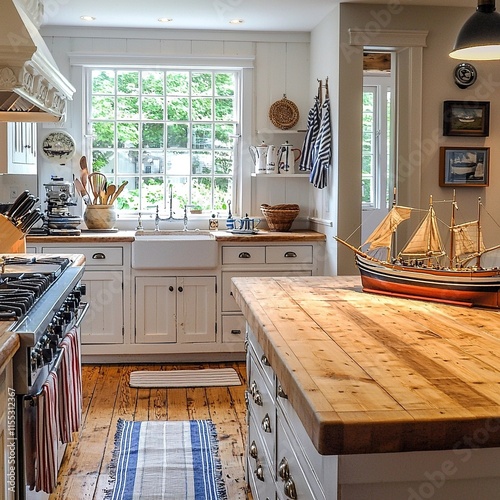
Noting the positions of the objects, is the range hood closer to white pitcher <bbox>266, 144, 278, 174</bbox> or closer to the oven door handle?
the oven door handle

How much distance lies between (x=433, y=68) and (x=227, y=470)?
319 cm

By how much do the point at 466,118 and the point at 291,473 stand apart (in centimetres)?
378

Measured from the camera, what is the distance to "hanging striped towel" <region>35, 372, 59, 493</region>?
2098 millimetres

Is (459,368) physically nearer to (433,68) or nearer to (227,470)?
(227,470)

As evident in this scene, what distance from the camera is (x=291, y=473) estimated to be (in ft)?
6.03

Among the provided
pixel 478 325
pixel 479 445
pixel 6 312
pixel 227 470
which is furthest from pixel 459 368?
pixel 227 470

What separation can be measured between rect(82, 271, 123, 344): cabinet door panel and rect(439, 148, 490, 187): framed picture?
2429 millimetres

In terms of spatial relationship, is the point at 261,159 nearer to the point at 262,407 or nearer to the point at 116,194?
the point at 116,194

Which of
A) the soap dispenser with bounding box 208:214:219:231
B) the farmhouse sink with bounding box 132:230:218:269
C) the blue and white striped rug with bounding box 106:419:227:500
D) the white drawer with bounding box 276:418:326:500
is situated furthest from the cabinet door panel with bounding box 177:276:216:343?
the white drawer with bounding box 276:418:326:500

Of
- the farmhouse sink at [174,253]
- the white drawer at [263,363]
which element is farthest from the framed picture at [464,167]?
the white drawer at [263,363]

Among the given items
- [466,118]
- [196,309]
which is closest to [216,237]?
[196,309]

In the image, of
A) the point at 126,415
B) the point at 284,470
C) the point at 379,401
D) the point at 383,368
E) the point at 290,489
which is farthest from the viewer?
the point at 126,415

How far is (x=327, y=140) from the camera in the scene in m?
5.04

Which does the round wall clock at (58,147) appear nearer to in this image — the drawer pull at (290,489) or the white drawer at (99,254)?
the white drawer at (99,254)
